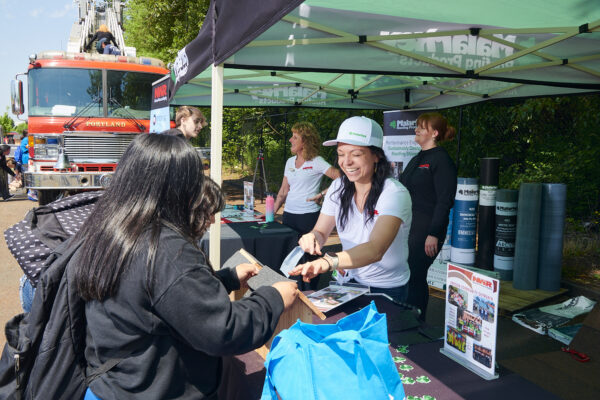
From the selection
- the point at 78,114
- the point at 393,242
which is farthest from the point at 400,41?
the point at 78,114

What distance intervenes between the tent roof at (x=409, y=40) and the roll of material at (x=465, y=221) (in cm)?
133

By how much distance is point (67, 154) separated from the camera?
7625 mm

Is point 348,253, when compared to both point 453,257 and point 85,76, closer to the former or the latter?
point 453,257

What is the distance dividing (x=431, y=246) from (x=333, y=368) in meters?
2.89

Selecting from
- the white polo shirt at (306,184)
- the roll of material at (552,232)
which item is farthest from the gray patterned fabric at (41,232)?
the roll of material at (552,232)

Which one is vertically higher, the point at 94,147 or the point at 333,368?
the point at 94,147

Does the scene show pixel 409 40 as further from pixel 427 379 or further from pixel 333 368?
pixel 333 368

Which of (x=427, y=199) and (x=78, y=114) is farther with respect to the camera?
(x=78, y=114)

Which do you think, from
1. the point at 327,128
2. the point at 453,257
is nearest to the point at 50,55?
the point at 327,128

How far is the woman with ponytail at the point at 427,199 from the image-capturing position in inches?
148

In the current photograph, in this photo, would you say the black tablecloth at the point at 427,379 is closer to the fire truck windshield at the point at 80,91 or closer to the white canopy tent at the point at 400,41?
the white canopy tent at the point at 400,41

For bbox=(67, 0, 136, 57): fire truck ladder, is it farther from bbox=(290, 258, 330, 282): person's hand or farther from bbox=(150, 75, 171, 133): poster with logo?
bbox=(290, 258, 330, 282): person's hand

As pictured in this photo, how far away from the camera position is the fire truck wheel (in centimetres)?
760

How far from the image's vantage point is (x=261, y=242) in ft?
13.6
